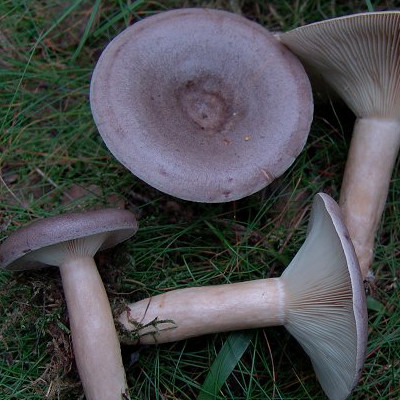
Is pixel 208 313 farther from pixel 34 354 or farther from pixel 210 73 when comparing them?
pixel 210 73

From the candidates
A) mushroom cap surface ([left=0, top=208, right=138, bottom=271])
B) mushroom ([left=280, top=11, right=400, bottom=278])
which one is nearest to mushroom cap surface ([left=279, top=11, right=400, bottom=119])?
mushroom ([left=280, top=11, right=400, bottom=278])

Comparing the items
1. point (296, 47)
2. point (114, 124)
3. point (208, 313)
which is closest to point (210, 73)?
point (296, 47)

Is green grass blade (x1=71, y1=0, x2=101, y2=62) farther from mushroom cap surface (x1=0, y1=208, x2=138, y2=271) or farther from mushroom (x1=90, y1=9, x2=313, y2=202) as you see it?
mushroom cap surface (x1=0, y1=208, x2=138, y2=271)

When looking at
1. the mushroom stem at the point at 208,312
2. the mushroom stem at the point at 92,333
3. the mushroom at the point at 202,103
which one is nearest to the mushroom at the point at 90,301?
the mushroom stem at the point at 92,333

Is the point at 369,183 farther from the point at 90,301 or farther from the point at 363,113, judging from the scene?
the point at 90,301

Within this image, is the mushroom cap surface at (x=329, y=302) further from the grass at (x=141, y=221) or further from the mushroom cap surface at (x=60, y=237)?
the mushroom cap surface at (x=60, y=237)

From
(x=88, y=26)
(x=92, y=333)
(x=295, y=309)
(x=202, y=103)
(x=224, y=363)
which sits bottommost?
(x=224, y=363)

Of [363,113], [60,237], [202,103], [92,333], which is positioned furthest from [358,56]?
[92,333]
